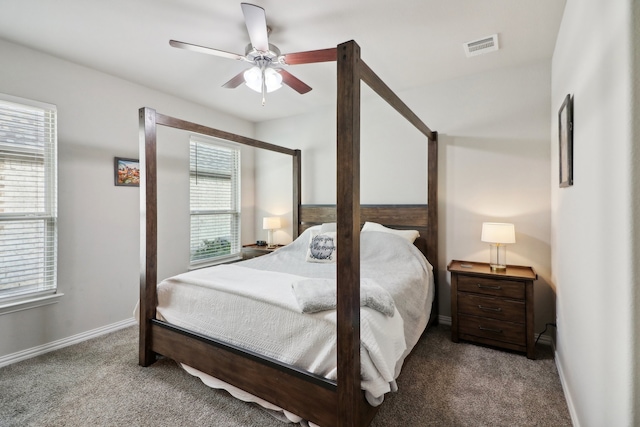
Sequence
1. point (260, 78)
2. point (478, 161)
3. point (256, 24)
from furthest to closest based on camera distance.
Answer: point (478, 161), point (260, 78), point (256, 24)

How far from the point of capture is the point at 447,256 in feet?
10.6

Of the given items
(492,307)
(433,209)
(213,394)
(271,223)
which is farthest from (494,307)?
(271,223)

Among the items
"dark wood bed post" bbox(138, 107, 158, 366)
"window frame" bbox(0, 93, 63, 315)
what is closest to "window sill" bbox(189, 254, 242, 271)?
"window frame" bbox(0, 93, 63, 315)

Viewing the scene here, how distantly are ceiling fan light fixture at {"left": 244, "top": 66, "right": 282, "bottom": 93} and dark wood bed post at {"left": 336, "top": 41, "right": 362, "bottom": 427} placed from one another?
1.09 metres

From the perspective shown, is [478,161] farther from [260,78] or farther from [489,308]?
[260,78]

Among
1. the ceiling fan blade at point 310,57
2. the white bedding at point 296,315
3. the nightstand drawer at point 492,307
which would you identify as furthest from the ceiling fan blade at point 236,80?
the nightstand drawer at point 492,307

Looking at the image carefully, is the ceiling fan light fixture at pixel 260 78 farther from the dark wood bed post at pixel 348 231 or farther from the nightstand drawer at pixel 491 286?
the nightstand drawer at pixel 491 286

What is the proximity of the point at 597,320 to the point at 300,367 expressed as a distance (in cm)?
138

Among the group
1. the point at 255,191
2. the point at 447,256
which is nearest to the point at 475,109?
the point at 447,256

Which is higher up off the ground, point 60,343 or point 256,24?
point 256,24

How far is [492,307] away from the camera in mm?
2598

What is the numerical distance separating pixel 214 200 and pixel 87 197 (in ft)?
4.95

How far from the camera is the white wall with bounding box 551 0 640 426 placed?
3.01 feet

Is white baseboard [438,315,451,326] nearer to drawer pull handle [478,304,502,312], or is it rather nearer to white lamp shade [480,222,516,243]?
drawer pull handle [478,304,502,312]
